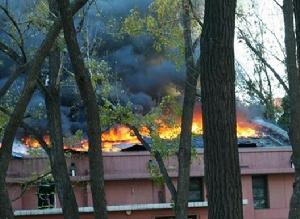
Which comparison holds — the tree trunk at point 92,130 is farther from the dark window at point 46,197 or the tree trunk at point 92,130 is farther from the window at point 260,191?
the window at point 260,191

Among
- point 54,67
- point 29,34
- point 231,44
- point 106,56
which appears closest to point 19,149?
point 106,56

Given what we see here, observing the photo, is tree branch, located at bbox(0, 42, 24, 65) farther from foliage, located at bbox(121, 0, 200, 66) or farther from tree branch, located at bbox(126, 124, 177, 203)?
tree branch, located at bbox(126, 124, 177, 203)

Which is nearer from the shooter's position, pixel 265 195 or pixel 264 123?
pixel 265 195

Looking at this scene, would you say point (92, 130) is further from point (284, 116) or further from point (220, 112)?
point (284, 116)

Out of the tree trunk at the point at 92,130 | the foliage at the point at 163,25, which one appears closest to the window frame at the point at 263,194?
the foliage at the point at 163,25

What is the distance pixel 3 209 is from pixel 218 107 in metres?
5.32

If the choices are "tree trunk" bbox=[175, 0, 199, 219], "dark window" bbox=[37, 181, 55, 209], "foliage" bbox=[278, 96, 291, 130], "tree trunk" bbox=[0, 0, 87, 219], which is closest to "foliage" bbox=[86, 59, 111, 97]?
"tree trunk" bbox=[175, 0, 199, 219]

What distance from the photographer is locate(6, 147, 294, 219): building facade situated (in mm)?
22953

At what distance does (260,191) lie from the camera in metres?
26.5

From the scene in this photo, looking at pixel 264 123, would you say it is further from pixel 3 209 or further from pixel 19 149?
pixel 3 209

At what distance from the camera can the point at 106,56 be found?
92.5 ft

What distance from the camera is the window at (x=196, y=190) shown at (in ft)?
84.1

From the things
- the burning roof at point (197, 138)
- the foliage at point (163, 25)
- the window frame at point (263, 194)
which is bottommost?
the window frame at point (263, 194)

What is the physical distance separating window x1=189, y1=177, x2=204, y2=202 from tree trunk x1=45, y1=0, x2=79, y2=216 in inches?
493
